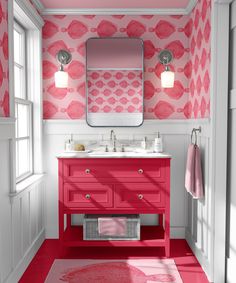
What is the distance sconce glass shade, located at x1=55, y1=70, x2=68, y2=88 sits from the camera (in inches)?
157

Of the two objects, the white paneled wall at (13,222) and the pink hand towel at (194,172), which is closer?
the white paneled wall at (13,222)

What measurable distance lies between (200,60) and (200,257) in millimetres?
1802

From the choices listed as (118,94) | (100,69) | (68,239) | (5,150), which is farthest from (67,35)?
(68,239)

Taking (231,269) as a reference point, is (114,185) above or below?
above

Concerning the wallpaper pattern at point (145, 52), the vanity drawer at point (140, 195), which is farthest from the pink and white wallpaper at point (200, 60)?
the vanity drawer at point (140, 195)

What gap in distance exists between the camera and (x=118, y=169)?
3.56m

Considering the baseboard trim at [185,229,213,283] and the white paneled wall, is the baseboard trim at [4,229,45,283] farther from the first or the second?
the baseboard trim at [185,229,213,283]

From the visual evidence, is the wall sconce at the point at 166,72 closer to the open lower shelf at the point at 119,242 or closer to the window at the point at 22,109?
the window at the point at 22,109

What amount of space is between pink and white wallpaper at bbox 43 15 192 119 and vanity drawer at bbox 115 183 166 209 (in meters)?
0.94

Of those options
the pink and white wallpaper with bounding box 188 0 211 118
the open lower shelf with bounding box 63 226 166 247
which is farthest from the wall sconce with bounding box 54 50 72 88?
the open lower shelf with bounding box 63 226 166 247

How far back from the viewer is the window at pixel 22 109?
3631mm

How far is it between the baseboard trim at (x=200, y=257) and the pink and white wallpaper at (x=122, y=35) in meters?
1.30

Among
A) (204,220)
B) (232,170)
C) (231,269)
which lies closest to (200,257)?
(204,220)

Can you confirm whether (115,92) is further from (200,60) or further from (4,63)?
(4,63)
